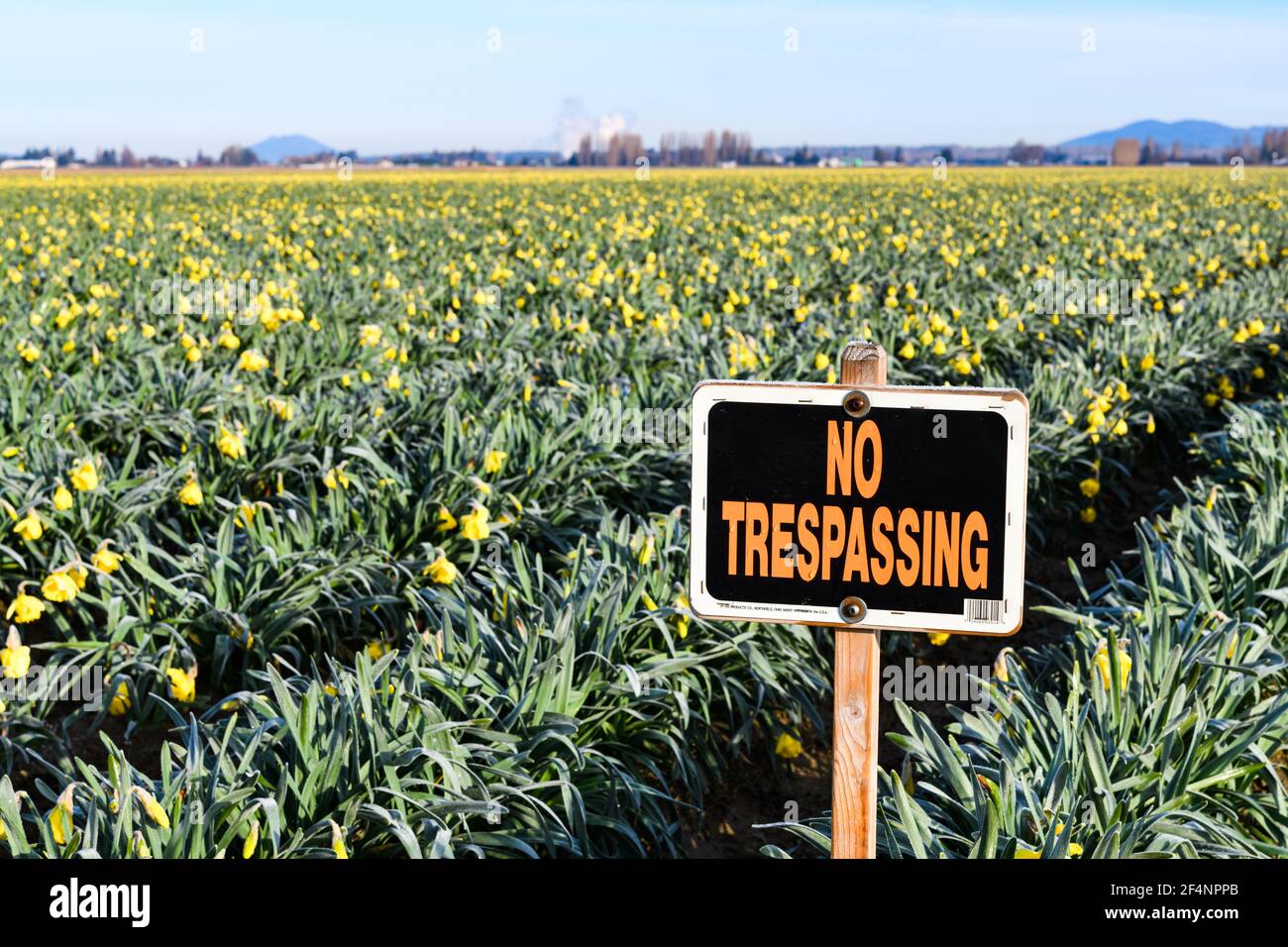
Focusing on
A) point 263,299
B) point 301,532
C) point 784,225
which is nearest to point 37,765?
point 301,532

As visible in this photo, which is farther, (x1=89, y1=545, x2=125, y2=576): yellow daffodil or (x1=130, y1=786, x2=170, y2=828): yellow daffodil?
(x1=89, y1=545, x2=125, y2=576): yellow daffodil

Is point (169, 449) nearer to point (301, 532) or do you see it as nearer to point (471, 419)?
point (471, 419)

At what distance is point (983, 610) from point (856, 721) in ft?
1.09

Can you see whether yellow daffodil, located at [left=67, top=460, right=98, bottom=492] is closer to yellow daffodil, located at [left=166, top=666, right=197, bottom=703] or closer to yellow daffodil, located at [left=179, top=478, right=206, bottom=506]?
yellow daffodil, located at [left=179, top=478, right=206, bottom=506]

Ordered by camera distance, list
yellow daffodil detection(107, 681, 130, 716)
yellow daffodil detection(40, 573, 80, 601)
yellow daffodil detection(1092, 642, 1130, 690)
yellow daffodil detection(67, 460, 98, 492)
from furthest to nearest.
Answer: yellow daffodil detection(67, 460, 98, 492), yellow daffodil detection(107, 681, 130, 716), yellow daffodil detection(40, 573, 80, 601), yellow daffodil detection(1092, 642, 1130, 690)

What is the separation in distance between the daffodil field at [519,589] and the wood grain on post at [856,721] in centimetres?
63

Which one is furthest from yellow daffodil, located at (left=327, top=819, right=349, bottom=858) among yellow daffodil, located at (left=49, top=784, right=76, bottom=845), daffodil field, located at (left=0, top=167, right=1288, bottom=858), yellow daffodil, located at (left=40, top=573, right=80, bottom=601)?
yellow daffodil, located at (left=40, top=573, right=80, bottom=601)

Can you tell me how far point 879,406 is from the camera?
7.19 ft

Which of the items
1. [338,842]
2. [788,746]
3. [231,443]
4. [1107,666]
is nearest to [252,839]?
[338,842]

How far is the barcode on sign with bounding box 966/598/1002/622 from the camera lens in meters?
2.17

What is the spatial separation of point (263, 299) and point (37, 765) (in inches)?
200

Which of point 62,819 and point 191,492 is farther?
point 191,492

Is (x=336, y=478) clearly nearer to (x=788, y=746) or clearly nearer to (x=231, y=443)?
(x=231, y=443)
